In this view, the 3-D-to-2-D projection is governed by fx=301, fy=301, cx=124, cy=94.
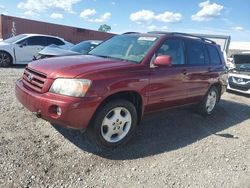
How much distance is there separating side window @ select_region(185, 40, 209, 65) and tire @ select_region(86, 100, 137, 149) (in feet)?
6.32

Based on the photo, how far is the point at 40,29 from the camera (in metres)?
28.6

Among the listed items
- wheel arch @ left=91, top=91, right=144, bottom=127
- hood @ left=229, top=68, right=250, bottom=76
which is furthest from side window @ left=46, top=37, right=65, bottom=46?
wheel arch @ left=91, top=91, right=144, bottom=127

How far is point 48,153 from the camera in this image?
416 centimetres

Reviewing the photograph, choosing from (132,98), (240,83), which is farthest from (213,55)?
(240,83)

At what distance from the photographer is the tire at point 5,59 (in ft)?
39.6

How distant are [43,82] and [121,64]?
1174mm

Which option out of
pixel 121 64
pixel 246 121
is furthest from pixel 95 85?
pixel 246 121

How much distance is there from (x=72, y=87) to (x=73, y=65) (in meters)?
0.51

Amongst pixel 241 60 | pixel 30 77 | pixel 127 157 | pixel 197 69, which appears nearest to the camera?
pixel 127 157

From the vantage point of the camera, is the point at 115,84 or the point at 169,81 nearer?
the point at 115,84

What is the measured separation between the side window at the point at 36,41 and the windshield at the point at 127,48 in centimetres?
805

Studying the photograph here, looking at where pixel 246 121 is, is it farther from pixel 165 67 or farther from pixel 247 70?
pixel 247 70

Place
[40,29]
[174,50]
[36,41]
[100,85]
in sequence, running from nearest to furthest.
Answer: [100,85], [174,50], [36,41], [40,29]

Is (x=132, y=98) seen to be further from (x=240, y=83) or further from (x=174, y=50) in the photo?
(x=240, y=83)
